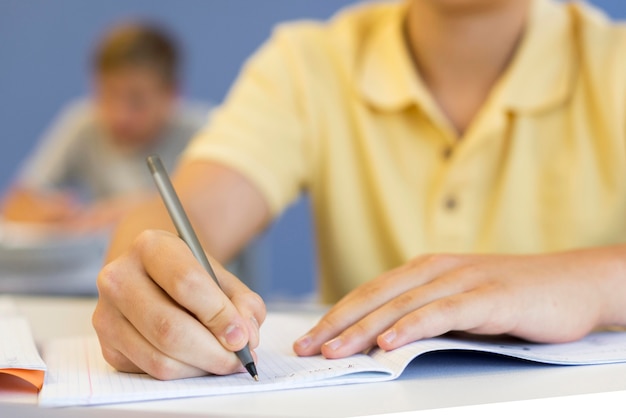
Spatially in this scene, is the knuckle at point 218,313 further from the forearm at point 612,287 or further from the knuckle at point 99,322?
the forearm at point 612,287

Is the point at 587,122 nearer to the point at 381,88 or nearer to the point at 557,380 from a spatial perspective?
the point at 381,88

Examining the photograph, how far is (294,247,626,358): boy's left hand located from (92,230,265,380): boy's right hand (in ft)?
0.26

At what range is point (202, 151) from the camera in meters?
0.98

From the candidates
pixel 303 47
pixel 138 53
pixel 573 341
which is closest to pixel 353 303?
pixel 573 341

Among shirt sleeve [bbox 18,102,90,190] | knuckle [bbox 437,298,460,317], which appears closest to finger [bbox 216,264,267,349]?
knuckle [bbox 437,298,460,317]

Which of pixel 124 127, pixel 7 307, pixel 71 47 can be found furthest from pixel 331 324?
pixel 71 47

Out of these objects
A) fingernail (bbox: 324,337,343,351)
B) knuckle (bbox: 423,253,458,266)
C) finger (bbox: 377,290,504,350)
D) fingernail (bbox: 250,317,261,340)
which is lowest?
fingernail (bbox: 324,337,343,351)

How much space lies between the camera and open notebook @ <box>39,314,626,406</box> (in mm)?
449

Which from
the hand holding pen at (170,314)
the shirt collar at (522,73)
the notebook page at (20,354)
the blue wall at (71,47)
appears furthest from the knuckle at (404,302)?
the blue wall at (71,47)

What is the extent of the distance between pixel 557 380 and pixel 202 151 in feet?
1.96

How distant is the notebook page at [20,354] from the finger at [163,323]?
5 cm

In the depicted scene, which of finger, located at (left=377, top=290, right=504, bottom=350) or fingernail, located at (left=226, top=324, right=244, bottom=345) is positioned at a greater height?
fingernail, located at (left=226, top=324, right=244, bottom=345)

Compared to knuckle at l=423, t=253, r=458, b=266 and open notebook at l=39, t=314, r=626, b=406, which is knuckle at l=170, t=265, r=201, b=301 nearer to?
open notebook at l=39, t=314, r=626, b=406

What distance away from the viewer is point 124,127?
278 centimetres
